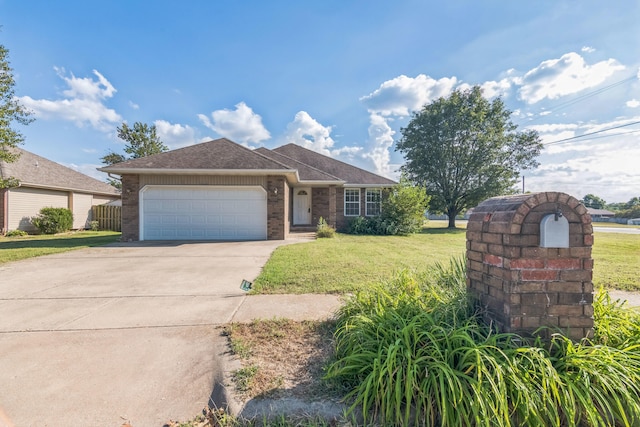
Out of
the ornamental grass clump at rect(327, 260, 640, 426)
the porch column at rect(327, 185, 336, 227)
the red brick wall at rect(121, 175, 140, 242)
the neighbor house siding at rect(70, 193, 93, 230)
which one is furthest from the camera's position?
the neighbor house siding at rect(70, 193, 93, 230)

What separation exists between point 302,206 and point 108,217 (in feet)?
43.1

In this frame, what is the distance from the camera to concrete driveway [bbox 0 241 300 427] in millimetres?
1941

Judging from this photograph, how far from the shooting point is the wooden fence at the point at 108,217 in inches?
706

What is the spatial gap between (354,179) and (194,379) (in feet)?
52.7

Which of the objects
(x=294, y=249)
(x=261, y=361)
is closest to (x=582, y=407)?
(x=261, y=361)

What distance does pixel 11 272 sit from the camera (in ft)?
19.8

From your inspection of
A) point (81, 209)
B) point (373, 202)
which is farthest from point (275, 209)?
point (81, 209)

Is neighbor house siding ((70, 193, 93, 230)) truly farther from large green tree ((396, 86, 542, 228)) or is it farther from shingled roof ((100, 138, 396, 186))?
large green tree ((396, 86, 542, 228))

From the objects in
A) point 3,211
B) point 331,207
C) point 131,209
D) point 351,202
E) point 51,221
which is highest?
point 351,202

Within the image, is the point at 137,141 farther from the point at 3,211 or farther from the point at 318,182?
the point at 318,182

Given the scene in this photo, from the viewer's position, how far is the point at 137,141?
89.5 ft

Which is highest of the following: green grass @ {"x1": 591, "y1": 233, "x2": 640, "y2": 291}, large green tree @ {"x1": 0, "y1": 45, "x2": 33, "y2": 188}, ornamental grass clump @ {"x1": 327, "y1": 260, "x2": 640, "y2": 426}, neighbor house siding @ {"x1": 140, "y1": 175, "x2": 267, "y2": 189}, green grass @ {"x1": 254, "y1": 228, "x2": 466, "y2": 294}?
large green tree @ {"x1": 0, "y1": 45, "x2": 33, "y2": 188}

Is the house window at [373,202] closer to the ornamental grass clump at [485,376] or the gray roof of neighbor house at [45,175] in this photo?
the ornamental grass clump at [485,376]

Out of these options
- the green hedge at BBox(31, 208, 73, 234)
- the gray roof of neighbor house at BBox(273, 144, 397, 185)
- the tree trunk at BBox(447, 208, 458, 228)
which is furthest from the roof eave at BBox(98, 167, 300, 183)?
the tree trunk at BBox(447, 208, 458, 228)
